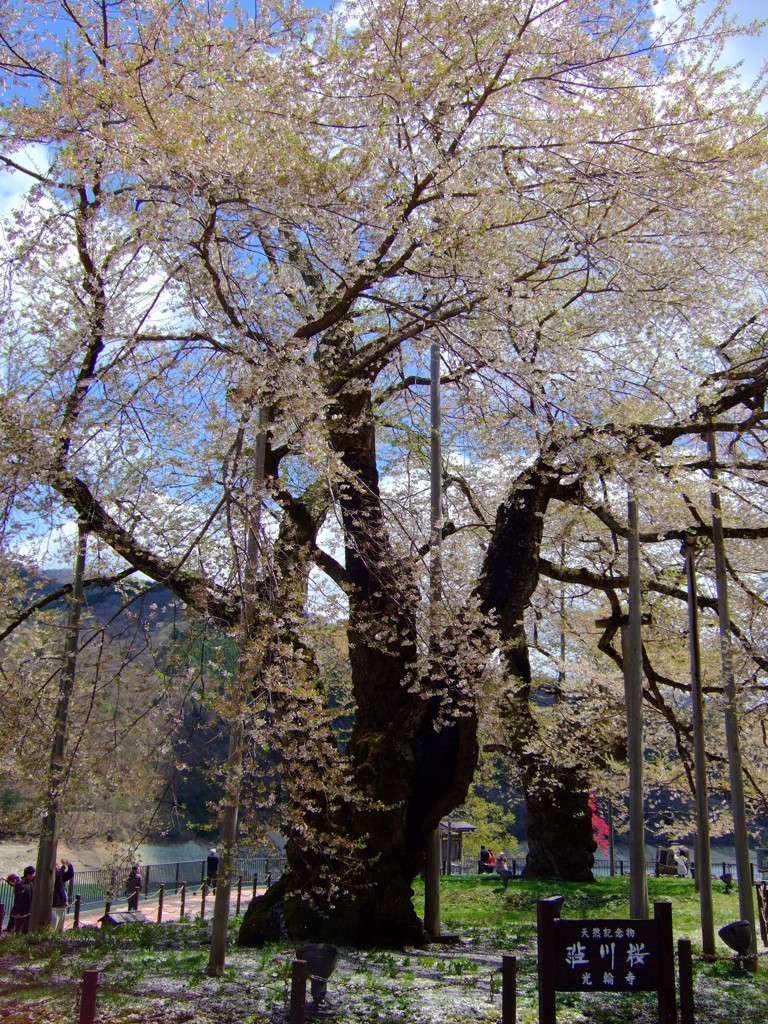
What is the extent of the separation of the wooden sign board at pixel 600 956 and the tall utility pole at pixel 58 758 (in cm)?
394

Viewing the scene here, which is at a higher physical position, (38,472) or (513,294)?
(513,294)

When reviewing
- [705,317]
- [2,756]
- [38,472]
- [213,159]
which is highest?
[705,317]

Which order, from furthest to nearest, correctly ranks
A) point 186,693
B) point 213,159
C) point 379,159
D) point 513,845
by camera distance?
1. point 513,845
2. point 379,159
3. point 186,693
4. point 213,159

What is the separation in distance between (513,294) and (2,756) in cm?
648

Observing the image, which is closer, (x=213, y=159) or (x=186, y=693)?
(x=213, y=159)

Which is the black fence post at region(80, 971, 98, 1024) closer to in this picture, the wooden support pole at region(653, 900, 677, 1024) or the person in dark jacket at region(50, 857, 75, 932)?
the wooden support pole at region(653, 900, 677, 1024)

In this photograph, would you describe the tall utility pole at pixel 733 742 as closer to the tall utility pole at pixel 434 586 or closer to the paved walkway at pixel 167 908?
the tall utility pole at pixel 434 586

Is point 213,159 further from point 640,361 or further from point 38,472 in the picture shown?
Answer: point 640,361

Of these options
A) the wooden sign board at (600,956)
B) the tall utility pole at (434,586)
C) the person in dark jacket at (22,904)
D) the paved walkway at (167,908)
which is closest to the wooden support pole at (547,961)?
the wooden sign board at (600,956)

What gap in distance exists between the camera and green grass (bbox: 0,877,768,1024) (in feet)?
20.0

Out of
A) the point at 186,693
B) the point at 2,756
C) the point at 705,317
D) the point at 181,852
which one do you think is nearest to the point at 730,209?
the point at 705,317

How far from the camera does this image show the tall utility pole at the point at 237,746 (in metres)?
6.18

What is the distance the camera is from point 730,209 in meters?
9.27

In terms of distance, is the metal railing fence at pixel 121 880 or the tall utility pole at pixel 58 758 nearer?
the metal railing fence at pixel 121 880
